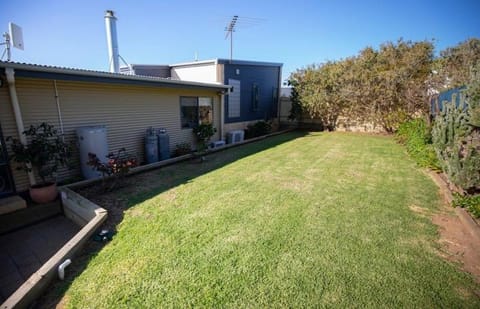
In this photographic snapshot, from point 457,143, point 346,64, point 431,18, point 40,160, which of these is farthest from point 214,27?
point 457,143

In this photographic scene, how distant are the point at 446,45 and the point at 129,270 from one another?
14.5 m

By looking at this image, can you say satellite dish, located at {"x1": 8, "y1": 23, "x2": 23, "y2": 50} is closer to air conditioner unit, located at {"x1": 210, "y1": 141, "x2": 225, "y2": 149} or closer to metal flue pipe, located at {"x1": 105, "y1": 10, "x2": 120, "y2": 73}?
metal flue pipe, located at {"x1": 105, "y1": 10, "x2": 120, "y2": 73}

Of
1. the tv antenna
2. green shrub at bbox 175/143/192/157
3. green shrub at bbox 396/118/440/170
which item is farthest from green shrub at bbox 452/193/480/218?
the tv antenna

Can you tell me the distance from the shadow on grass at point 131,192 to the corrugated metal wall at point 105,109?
1227 mm

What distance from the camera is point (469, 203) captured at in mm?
3391

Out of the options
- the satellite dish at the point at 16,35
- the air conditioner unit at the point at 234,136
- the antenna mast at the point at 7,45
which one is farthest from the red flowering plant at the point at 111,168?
the air conditioner unit at the point at 234,136

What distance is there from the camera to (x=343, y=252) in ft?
8.45

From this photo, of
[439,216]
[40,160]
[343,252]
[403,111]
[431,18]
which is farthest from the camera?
[403,111]

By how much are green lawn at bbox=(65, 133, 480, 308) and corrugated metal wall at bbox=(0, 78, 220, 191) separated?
214cm

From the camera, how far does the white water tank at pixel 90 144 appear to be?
16.2 ft

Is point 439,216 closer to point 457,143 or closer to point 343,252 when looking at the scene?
point 457,143

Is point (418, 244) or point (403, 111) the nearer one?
point (418, 244)

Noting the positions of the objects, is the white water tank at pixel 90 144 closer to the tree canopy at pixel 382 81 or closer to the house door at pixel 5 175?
the house door at pixel 5 175

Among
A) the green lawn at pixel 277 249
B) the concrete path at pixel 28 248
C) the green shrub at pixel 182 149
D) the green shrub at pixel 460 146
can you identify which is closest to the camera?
the green lawn at pixel 277 249
